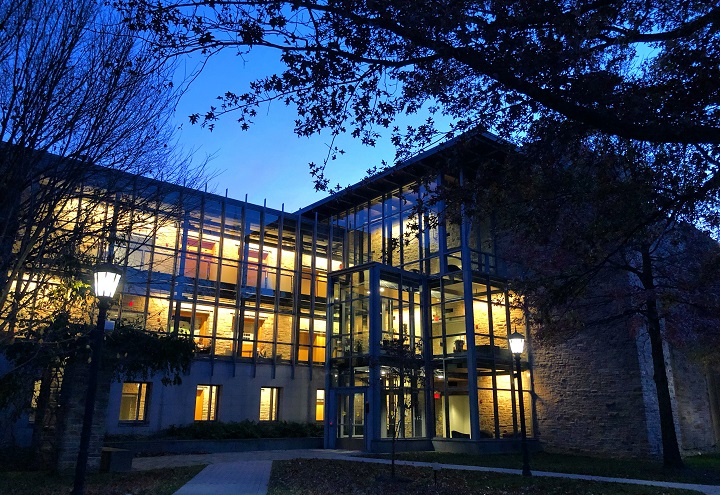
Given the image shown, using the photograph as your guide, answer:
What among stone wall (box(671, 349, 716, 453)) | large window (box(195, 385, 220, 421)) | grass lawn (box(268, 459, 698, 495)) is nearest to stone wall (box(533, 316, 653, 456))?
stone wall (box(671, 349, 716, 453))

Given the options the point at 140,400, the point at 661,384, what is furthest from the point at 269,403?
the point at 661,384

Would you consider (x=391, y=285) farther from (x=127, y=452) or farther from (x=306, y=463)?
(x=127, y=452)

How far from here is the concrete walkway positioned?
11430mm

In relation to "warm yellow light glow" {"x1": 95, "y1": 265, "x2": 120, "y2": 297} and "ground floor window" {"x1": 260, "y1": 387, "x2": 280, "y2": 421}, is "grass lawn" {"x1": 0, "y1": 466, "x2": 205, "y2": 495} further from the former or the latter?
"ground floor window" {"x1": 260, "y1": 387, "x2": 280, "y2": 421}

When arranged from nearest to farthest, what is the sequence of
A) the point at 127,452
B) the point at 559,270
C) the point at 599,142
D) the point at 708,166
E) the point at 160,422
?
1. the point at 708,166
2. the point at 599,142
3. the point at 127,452
4. the point at 559,270
5. the point at 160,422

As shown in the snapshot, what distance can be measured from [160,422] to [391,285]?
10.7m

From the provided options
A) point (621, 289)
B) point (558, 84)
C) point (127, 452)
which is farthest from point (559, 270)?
point (127, 452)

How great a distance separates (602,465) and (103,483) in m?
13.9

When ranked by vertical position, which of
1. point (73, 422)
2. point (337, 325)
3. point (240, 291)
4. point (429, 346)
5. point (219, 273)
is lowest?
point (73, 422)

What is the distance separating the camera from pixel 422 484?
1225cm

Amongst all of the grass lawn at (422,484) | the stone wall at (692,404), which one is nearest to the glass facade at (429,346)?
the stone wall at (692,404)

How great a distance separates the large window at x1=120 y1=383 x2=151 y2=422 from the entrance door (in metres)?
7.68

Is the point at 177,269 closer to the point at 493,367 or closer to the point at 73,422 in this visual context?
the point at 73,422

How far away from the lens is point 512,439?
22.8m
